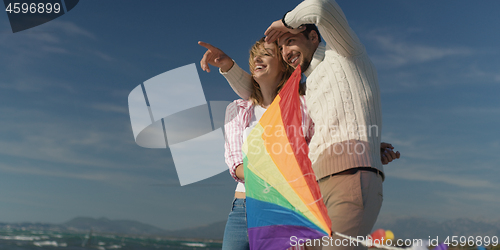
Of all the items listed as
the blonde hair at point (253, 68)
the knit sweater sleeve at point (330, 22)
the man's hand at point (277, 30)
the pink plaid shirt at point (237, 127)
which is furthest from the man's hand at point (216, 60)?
the knit sweater sleeve at point (330, 22)

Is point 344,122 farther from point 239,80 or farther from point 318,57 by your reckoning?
point 239,80

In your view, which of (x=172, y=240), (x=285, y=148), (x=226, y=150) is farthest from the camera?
(x=172, y=240)

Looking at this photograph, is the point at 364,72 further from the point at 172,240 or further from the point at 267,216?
the point at 172,240

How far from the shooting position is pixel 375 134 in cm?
Result: 180

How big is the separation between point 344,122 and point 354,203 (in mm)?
438

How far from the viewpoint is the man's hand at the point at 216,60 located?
8.93 ft

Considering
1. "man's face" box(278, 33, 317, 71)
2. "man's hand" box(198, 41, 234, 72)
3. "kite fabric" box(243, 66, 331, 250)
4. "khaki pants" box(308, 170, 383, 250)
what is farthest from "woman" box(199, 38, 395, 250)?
"khaki pants" box(308, 170, 383, 250)

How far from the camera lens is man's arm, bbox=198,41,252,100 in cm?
273

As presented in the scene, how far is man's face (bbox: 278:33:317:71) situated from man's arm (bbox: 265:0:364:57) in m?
0.26

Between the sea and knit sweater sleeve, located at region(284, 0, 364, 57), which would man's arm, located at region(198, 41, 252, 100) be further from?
the sea

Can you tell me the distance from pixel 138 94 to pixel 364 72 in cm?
311

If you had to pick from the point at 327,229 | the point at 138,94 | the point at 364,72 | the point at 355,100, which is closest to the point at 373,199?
the point at 327,229

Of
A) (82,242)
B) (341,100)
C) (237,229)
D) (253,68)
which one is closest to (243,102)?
(253,68)

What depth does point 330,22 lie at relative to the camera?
1.81 m
